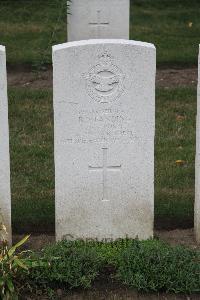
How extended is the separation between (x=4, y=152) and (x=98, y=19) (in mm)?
4974

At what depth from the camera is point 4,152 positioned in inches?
219

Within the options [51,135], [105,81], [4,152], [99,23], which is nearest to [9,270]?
[4,152]

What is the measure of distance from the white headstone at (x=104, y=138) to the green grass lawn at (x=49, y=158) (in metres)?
0.53

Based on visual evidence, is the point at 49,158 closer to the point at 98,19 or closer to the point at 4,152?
the point at 4,152

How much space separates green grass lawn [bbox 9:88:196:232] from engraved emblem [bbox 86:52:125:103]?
4.04ft

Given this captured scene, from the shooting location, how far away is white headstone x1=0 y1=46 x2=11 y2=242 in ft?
17.8

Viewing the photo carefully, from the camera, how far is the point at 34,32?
13008 mm

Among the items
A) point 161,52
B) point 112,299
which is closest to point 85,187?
point 112,299

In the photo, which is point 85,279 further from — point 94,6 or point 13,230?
point 94,6

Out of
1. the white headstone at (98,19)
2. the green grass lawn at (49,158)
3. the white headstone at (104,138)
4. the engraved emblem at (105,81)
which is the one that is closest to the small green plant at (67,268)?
the white headstone at (104,138)

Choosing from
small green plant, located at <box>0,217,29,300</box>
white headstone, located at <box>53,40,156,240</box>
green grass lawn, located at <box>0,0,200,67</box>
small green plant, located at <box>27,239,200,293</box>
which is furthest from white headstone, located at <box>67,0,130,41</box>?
small green plant, located at <box>0,217,29,300</box>

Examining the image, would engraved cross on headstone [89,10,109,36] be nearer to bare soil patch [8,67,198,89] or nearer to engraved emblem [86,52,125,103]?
bare soil patch [8,67,198,89]

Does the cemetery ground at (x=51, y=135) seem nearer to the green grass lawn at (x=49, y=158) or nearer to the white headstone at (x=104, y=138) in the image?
the green grass lawn at (x=49, y=158)

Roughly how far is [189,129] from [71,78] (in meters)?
3.17
